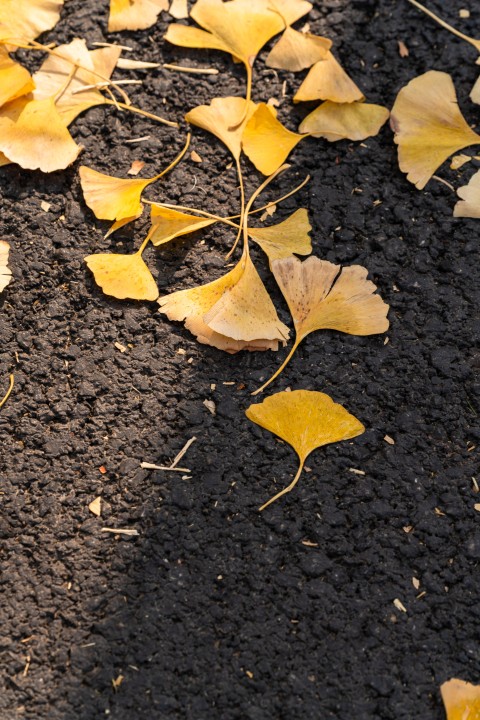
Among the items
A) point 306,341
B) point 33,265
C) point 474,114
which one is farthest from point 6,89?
point 474,114

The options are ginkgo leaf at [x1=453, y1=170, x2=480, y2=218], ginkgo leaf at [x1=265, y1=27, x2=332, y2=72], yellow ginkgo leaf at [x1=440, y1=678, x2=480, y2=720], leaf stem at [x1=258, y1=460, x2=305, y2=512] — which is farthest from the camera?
ginkgo leaf at [x1=265, y1=27, x2=332, y2=72]

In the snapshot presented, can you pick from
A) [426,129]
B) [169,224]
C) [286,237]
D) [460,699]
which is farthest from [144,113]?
[460,699]

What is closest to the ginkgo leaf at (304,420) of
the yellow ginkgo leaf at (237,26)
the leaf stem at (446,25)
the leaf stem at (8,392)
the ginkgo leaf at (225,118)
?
the leaf stem at (8,392)

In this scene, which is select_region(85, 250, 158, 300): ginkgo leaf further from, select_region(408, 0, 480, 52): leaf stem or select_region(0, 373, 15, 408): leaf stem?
select_region(408, 0, 480, 52): leaf stem

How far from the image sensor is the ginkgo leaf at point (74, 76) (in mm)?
1425

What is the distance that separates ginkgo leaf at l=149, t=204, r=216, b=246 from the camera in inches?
51.3

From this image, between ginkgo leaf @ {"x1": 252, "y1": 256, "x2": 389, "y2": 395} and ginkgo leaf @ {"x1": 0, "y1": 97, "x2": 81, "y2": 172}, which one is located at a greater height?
ginkgo leaf @ {"x1": 0, "y1": 97, "x2": 81, "y2": 172}

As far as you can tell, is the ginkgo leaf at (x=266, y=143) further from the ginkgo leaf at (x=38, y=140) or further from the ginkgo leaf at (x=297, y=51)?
the ginkgo leaf at (x=38, y=140)

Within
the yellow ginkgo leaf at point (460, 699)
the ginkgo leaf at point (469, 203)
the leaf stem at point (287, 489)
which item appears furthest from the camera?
the ginkgo leaf at point (469, 203)

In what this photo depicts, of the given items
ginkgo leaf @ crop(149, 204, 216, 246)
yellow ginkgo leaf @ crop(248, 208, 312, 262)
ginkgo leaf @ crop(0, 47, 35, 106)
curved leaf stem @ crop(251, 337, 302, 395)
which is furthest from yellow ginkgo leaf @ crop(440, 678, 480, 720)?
ginkgo leaf @ crop(0, 47, 35, 106)

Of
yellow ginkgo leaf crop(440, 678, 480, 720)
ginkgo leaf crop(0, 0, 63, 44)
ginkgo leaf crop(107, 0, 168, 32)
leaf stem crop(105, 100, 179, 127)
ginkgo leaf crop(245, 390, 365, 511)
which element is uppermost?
ginkgo leaf crop(107, 0, 168, 32)

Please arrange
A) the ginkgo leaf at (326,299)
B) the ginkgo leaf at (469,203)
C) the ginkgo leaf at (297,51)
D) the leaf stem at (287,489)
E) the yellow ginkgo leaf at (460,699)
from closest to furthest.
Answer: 1. the yellow ginkgo leaf at (460,699)
2. the leaf stem at (287,489)
3. the ginkgo leaf at (326,299)
4. the ginkgo leaf at (469,203)
5. the ginkgo leaf at (297,51)

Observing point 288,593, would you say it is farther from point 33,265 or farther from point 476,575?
point 33,265

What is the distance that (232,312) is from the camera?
3.96ft
